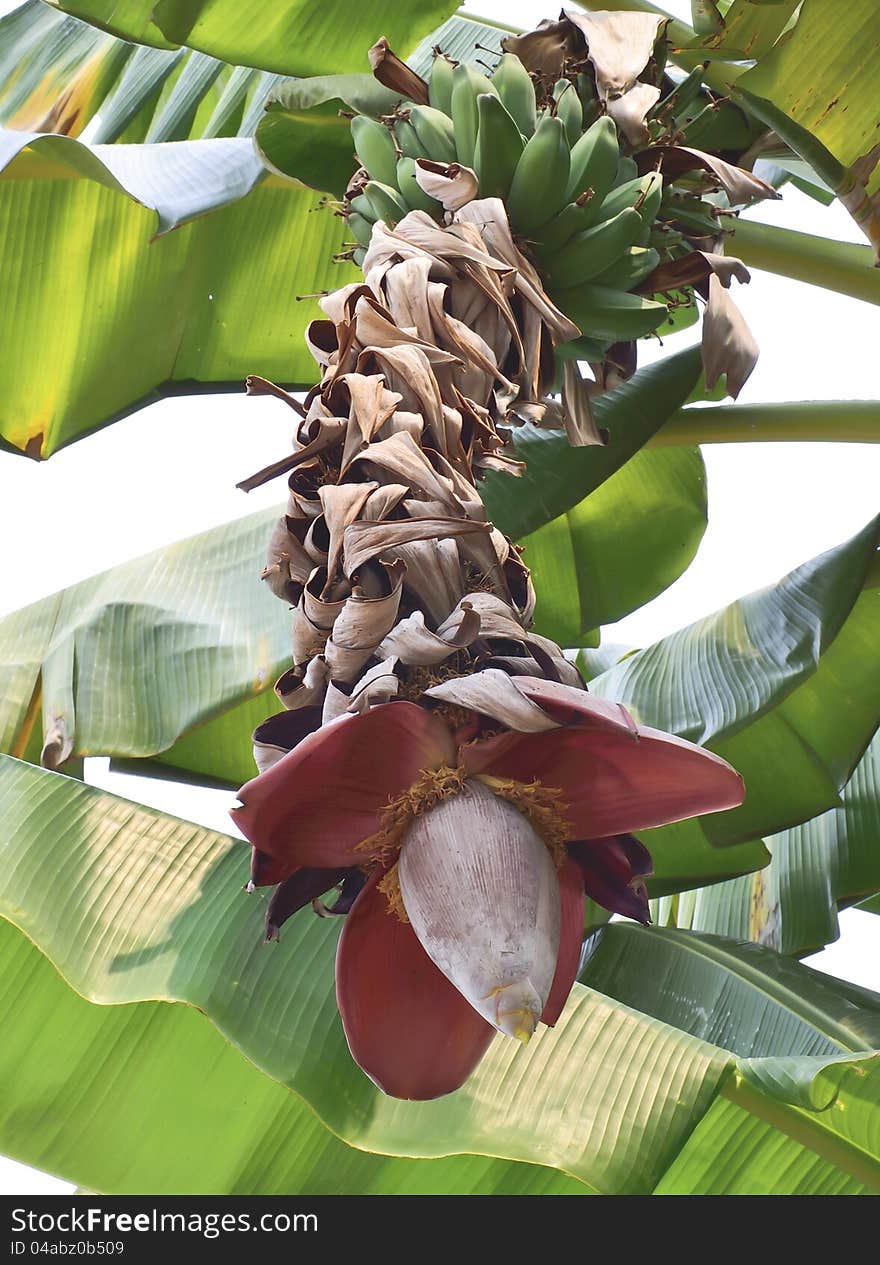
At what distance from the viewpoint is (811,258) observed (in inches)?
49.2

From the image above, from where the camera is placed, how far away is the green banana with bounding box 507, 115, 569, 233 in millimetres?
757

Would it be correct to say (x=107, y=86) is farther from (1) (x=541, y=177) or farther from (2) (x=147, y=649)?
(1) (x=541, y=177)

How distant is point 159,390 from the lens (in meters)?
1.46

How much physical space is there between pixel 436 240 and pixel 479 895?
0.36 m

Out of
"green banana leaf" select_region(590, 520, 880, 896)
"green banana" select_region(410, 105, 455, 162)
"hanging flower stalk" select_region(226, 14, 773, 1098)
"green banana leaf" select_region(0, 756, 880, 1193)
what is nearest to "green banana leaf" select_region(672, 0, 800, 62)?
"green banana" select_region(410, 105, 455, 162)

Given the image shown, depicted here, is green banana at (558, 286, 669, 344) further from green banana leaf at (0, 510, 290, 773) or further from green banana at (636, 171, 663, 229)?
green banana leaf at (0, 510, 290, 773)

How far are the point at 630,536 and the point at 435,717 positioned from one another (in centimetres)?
104

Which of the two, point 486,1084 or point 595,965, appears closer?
point 486,1084

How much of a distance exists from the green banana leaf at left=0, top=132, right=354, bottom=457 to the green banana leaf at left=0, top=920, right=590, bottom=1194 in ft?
2.01

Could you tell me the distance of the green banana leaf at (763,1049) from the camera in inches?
37.6

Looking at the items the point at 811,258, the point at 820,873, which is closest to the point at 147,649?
the point at 811,258

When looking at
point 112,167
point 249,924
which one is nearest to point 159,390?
point 112,167

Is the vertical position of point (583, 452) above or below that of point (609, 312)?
below
